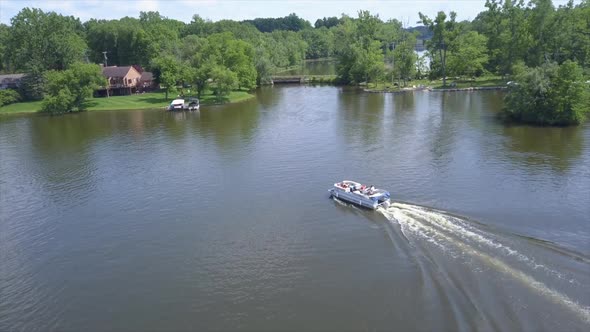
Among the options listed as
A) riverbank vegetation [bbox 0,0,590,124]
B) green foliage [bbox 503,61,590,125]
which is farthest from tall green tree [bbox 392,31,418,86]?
green foliage [bbox 503,61,590,125]

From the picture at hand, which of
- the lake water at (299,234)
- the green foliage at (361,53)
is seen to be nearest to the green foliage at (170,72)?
the lake water at (299,234)

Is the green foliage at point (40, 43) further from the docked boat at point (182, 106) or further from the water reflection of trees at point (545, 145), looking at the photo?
the water reflection of trees at point (545, 145)

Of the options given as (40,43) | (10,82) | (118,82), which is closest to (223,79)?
(118,82)

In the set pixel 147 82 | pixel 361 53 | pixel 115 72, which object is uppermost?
pixel 361 53

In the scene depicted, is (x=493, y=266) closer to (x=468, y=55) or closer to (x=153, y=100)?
(x=153, y=100)

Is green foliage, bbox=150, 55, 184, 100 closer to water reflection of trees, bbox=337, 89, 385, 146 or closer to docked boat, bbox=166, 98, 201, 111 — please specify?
docked boat, bbox=166, 98, 201, 111

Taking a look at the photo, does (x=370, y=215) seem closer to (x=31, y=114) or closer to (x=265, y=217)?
(x=265, y=217)
